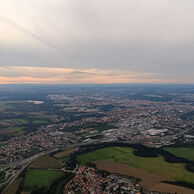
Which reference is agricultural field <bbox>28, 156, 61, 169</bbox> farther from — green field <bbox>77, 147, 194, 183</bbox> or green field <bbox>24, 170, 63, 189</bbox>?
green field <bbox>77, 147, 194, 183</bbox>

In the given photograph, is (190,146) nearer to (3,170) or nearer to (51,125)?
(3,170)

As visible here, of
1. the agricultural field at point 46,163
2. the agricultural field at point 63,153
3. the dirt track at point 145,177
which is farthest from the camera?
the agricultural field at point 63,153

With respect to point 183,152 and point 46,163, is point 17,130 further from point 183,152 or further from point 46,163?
point 183,152

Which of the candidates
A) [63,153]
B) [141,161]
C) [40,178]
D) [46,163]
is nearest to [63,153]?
[63,153]

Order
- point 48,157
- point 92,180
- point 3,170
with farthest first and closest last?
point 48,157 < point 3,170 < point 92,180

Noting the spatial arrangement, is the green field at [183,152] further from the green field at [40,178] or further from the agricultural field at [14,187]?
the agricultural field at [14,187]

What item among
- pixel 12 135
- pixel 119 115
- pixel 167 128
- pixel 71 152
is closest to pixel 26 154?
pixel 71 152

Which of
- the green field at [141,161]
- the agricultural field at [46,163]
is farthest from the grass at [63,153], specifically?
the green field at [141,161]
